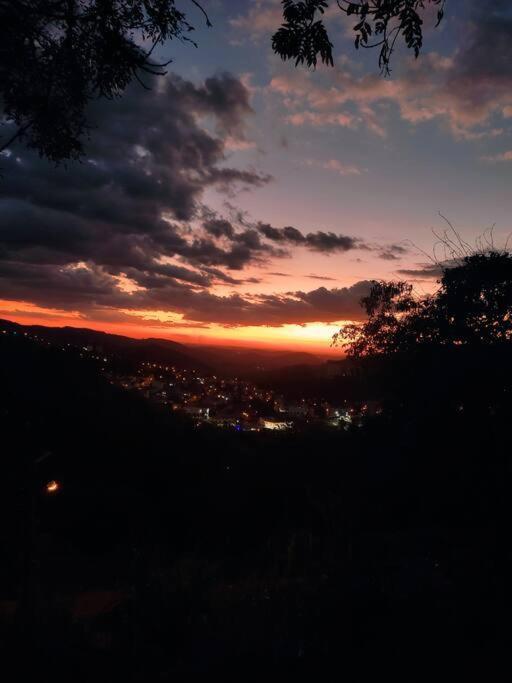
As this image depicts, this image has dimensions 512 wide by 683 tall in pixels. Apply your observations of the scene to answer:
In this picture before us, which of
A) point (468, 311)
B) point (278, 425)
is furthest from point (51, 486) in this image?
point (278, 425)

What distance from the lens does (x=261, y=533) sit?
55.7ft

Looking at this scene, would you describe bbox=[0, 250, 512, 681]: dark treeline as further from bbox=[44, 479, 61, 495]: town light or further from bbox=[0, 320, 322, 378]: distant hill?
bbox=[0, 320, 322, 378]: distant hill

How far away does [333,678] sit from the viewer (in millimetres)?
3650

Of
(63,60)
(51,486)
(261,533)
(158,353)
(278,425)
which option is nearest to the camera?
(63,60)

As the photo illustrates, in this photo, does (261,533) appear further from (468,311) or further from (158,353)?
(158,353)

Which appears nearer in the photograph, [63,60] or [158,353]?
[63,60]

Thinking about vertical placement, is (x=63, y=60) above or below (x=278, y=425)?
above

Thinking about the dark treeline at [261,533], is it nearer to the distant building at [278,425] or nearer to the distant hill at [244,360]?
the distant building at [278,425]

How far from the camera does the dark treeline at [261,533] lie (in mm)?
4336

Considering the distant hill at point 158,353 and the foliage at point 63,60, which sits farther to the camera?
the distant hill at point 158,353

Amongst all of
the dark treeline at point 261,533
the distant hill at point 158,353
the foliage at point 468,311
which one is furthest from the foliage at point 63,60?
the distant hill at point 158,353

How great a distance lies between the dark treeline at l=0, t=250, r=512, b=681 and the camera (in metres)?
4.34

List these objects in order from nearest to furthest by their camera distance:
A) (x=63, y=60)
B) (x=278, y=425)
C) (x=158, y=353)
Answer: (x=63, y=60) → (x=278, y=425) → (x=158, y=353)

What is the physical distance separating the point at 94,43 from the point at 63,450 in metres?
18.4
